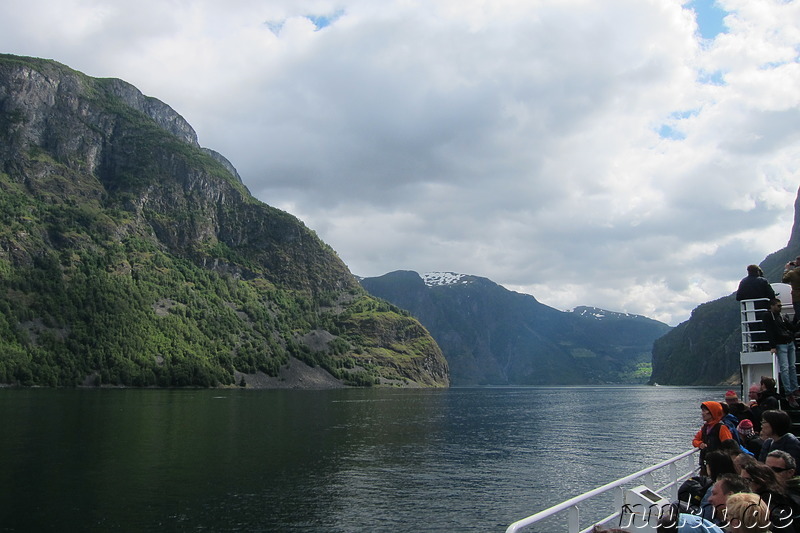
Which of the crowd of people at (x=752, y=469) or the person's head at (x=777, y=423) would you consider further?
the person's head at (x=777, y=423)

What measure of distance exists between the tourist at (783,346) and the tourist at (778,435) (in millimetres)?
8166

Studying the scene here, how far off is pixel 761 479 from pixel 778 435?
13.7ft

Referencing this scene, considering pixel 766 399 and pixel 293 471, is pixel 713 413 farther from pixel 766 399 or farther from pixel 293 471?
pixel 293 471

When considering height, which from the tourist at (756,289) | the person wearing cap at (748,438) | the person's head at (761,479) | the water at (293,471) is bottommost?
the water at (293,471)

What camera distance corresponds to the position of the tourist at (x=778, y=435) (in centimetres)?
1073

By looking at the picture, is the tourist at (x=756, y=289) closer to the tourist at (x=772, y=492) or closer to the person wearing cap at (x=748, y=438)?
the person wearing cap at (x=748, y=438)

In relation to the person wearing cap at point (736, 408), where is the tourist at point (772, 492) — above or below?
below

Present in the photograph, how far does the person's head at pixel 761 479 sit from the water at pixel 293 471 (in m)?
26.6

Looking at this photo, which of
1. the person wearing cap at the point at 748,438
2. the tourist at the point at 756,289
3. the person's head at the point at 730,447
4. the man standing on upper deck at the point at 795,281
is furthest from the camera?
the tourist at the point at 756,289

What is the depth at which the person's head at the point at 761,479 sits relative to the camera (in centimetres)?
780

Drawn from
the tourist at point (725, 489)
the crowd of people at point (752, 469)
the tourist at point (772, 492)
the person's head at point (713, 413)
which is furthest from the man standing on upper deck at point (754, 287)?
the tourist at point (725, 489)

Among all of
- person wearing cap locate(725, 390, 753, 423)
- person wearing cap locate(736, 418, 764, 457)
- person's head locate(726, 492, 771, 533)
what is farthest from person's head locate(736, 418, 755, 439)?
person's head locate(726, 492, 771, 533)

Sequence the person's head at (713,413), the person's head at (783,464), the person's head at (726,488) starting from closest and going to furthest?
the person's head at (726,488) → the person's head at (783,464) → the person's head at (713,413)

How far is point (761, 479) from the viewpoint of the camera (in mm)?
7863
